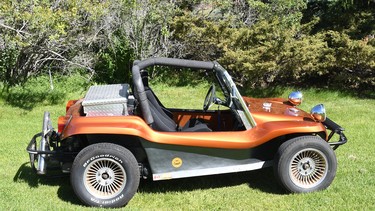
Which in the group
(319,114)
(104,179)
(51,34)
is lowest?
(104,179)

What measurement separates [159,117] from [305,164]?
166 centimetres

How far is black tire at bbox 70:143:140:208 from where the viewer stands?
191 inches

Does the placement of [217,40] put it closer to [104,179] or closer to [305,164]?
[305,164]

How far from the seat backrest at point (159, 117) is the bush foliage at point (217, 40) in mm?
4304

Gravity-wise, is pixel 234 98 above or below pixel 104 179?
above

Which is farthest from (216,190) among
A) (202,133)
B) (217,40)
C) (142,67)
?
(217,40)

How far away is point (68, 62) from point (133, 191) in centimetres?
639

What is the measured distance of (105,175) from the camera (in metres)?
4.96

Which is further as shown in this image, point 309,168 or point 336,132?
point 336,132

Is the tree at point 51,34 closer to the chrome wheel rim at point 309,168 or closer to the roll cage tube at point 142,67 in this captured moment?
the roll cage tube at point 142,67

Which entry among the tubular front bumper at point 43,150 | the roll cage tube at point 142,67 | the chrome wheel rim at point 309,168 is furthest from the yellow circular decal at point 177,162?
the tubular front bumper at point 43,150

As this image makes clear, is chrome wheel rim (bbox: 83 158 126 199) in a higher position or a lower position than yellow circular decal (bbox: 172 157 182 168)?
lower

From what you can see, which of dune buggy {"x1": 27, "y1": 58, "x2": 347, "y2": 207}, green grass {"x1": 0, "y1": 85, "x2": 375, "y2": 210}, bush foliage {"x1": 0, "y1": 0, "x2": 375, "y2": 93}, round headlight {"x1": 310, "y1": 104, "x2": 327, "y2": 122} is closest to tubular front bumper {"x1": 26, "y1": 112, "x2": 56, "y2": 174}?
dune buggy {"x1": 27, "y1": 58, "x2": 347, "y2": 207}

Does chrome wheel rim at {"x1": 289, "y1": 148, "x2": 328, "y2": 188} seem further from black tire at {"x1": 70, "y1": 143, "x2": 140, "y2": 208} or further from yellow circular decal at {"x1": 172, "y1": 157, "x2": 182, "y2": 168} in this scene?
black tire at {"x1": 70, "y1": 143, "x2": 140, "y2": 208}
